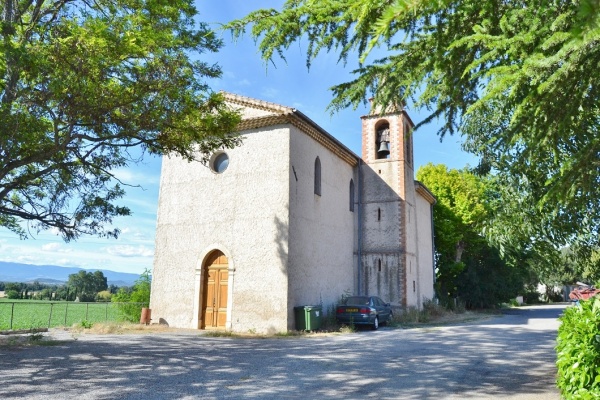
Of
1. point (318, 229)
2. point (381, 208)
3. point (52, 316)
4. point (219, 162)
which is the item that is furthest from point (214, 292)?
point (52, 316)

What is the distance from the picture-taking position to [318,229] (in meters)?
18.0

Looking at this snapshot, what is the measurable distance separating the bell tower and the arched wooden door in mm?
7403

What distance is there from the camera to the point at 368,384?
7305mm

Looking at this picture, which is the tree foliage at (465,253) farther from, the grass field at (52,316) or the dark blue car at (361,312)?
the grass field at (52,316)

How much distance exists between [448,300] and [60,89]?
26.8m

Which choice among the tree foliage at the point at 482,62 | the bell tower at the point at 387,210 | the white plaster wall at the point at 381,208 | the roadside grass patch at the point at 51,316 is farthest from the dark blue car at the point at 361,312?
the tree foliage at the point at 482,62

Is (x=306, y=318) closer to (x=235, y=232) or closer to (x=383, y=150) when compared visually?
(x=235, y=232)

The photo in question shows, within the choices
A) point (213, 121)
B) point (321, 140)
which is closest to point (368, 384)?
point (213, 121)

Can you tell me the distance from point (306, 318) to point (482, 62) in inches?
476

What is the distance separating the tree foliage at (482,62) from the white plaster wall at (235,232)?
33.1 ft

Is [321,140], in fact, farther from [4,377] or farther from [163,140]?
[4,377]

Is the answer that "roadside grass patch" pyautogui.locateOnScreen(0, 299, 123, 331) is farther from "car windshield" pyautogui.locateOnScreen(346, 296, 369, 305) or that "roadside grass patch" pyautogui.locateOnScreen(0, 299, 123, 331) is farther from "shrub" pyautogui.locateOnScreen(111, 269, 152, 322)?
"car windshield" pyautogui.locateOnScreen(346, 296, 369, 305)

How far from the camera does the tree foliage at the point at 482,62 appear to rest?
4266mm

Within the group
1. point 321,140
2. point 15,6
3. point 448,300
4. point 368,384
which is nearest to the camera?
point 368,384
